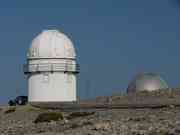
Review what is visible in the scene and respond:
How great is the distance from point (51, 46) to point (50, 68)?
217 cm

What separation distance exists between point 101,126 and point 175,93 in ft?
112

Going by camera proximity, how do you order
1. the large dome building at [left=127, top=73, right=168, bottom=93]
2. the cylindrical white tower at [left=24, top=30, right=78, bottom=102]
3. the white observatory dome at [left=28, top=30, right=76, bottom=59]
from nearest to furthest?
the white observatory dome at [left=28, top=30, right=76, bottom=59] → the cylindrical white tower at [left=24, top=30, right=78, bottom=102] → the large dome building at [left=127, top=73, right=168, bottom=93]

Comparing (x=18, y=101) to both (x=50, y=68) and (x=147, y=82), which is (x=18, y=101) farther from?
(x=147, y=82)

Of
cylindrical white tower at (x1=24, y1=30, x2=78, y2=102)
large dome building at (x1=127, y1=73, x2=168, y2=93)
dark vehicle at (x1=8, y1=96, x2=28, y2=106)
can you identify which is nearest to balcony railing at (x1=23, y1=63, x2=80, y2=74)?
cylindrical white tower at (x1=24, y1=30, x2=78, y2=102)

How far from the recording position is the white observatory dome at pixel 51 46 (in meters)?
56.2

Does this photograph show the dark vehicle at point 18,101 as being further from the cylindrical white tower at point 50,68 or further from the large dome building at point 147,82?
the large dome building at point 147,82

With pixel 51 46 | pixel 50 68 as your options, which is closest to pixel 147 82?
pixel 50 68

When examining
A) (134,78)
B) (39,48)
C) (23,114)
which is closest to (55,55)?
(39,48)

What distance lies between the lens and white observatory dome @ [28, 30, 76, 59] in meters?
56.2

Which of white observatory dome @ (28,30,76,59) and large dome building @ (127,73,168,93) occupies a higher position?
white observatory dome @ (28,30,76,59)

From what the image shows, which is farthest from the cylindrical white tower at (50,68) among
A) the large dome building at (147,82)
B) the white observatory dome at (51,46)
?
the large dome building at (147,82)

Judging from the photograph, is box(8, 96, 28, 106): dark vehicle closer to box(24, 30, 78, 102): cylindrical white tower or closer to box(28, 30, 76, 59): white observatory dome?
box(24, 30, 78, 102): cylindrical white tower

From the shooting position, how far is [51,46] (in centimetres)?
5597

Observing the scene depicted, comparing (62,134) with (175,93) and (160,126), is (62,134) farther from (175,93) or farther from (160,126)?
(175,93)
